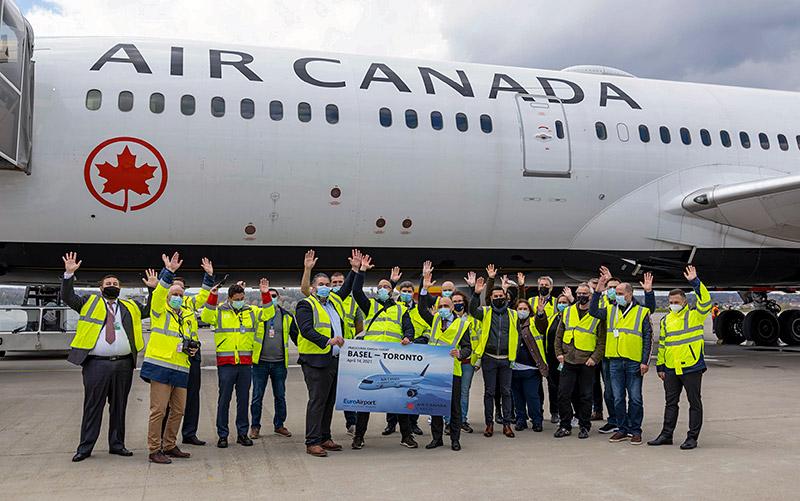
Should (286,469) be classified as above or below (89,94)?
below

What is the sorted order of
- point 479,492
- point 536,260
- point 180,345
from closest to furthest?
1. point 479,492
2. point 180,345
3. point 536,260

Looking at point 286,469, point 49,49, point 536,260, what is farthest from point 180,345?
point 536,260

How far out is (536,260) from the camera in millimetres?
14688

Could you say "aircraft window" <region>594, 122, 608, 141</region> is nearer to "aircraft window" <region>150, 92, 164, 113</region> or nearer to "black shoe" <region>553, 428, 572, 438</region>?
"black shoe" <region>553, 428, 572, 438</region>

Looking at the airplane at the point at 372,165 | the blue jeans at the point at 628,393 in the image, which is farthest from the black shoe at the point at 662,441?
the airplane at the point at 372,165

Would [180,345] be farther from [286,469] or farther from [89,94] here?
[89,94]

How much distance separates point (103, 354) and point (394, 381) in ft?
9.54

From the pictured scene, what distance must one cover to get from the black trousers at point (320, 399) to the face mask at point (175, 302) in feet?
4.56

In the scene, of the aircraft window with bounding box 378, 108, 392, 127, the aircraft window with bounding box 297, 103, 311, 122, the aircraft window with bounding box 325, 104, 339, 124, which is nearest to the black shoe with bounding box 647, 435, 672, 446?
the aircraft window with bounding box 378, 108, 392, 127

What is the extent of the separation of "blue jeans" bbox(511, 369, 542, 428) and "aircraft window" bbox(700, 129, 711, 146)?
9246 millimetres

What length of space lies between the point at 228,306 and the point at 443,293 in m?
2.39

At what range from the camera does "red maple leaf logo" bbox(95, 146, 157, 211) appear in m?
11.6

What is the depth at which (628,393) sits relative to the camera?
26.1 ft

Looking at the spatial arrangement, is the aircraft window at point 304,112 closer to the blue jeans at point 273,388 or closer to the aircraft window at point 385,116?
the aircraft window at point 385,116
